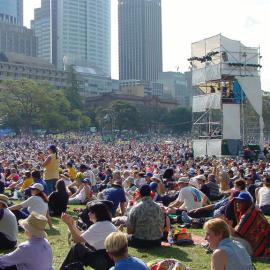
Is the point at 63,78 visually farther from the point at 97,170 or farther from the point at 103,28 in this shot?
the point at 97,170

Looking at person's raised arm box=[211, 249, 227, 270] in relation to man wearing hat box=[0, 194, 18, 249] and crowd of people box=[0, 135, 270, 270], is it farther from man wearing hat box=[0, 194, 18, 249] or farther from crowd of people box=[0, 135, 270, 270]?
man wearing hat box=[0, 194, 18, 249]

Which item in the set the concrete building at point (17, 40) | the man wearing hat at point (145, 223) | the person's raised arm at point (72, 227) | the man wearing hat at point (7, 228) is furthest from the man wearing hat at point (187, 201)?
the concrete building at point (17, 40)

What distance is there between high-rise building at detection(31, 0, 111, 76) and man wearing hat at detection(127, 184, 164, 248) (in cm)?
15748

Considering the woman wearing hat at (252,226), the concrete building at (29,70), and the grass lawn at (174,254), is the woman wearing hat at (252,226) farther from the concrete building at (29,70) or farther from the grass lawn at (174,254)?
the concrete building at (29,70)

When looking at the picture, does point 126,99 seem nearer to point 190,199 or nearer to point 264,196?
point 264,196

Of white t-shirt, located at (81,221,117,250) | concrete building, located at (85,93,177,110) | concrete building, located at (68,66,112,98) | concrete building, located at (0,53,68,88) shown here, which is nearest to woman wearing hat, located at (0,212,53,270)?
white t-shirt, located at (81,221,117,250)

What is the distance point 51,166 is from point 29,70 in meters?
115

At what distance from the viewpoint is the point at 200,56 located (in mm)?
39594

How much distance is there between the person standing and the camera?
42.9 ft

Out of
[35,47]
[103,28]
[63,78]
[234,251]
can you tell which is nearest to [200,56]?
[234,251]

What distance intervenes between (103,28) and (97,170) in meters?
167

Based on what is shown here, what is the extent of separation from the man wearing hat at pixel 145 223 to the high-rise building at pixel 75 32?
157 meters

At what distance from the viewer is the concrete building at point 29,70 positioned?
392ft

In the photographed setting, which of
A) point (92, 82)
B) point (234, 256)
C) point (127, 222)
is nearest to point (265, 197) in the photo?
point (127, 222)
